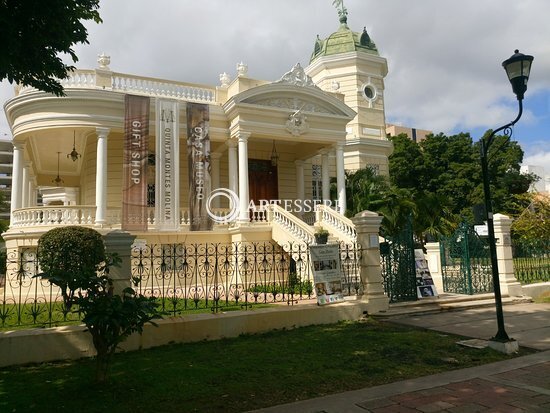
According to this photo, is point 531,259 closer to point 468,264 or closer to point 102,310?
point 468,264

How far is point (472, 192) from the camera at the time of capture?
38.1 metres

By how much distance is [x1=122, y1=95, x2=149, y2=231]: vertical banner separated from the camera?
1513cm

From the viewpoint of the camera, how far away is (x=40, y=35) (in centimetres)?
605

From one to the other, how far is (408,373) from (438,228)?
14.9m

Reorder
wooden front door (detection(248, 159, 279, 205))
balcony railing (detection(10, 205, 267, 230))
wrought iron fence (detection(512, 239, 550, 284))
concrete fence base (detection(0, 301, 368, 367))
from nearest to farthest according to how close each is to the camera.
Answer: concrete fence base (detection(0, 301, 368, 367))
wrought iron fence (detection(512, 239, 550, 284))
balcony railing (detection(10, 205, 267, 230))
wooden front door (detection(248, 159, 279, 205))

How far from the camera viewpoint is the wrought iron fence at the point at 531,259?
47.7 feet

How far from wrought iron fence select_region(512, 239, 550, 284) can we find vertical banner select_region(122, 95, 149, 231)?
42.1 ft

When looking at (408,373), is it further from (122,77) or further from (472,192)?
(472,192)

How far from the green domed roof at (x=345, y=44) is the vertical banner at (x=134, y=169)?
15614 mm

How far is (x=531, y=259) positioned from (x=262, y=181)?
11431 mm

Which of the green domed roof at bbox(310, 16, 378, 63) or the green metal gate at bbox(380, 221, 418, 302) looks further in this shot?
the green domed roof at bbox(310, 16, 378, 63)

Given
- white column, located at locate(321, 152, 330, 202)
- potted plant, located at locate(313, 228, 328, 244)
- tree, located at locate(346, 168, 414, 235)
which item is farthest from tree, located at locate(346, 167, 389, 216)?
potted plant, located at locate(313, 228, 328, 244)

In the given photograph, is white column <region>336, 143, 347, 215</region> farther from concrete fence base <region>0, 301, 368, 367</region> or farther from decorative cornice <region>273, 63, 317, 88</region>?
concrete fence base <region>0, 301, 368, 367</region>

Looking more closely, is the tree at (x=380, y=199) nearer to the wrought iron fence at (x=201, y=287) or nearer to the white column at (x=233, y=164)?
the wrought iron fence at (x=201, y=287)
